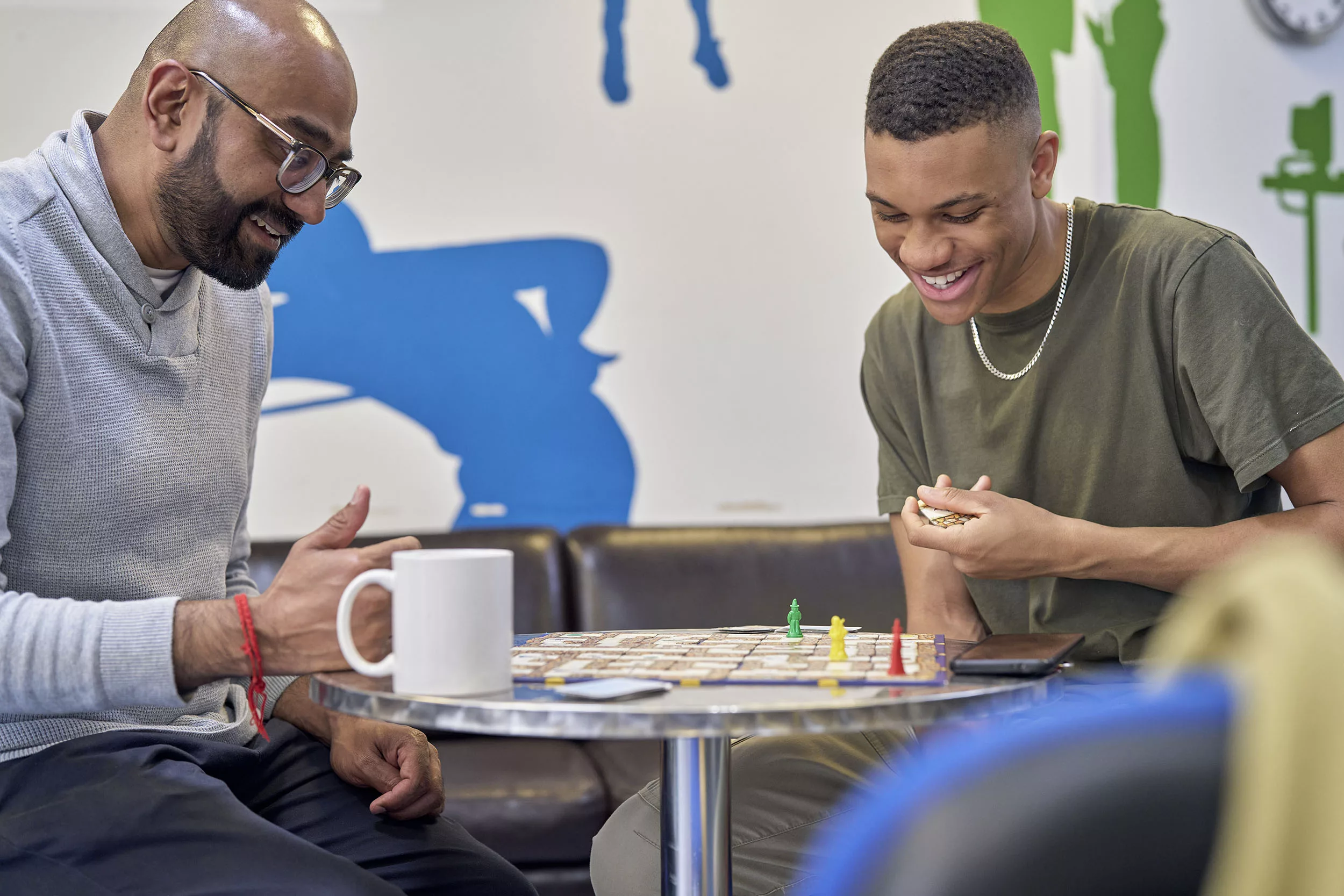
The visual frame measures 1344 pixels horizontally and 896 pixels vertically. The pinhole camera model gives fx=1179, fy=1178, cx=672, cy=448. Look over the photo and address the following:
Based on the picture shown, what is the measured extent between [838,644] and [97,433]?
992 mm

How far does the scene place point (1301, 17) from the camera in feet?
11.6

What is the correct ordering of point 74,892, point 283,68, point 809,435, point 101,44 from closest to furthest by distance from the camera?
point 74,892 → point 283,68 → point 101,44 → point 809,435

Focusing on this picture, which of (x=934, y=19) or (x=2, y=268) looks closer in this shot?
(x=2, y=268)

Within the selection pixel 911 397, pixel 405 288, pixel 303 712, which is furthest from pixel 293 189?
pixel 405 288

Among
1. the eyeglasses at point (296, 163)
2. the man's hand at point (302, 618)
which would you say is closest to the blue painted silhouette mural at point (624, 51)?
the eyeglasses at point (296, 163)

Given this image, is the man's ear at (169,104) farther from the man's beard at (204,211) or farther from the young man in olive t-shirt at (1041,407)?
the young man in olive t-shirt at (1041,407)

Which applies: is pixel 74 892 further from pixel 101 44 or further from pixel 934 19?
pixel 934 19

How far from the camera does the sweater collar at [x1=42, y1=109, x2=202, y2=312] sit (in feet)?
5.28

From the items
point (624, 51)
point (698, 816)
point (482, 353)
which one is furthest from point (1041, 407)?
point (624, 51)

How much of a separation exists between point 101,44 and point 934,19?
236 cm

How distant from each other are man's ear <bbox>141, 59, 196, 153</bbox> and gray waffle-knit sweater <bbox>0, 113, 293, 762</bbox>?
0.30ft

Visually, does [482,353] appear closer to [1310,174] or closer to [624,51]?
[624,51]

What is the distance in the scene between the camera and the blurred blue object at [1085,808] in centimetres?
49

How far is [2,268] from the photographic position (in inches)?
58.6
